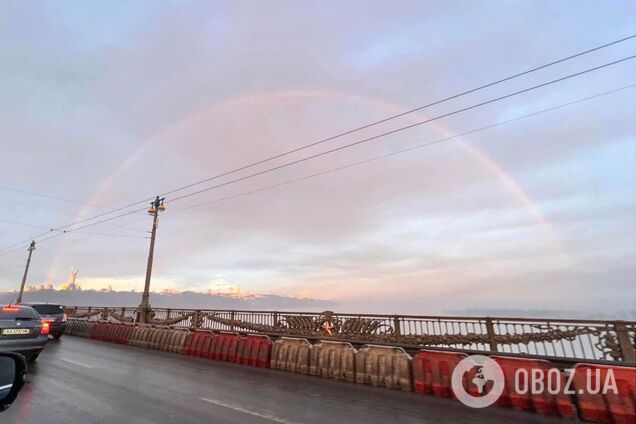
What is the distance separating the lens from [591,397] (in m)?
6.23

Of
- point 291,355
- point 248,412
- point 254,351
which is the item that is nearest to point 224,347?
point 254,351

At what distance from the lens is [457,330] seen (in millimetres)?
12008

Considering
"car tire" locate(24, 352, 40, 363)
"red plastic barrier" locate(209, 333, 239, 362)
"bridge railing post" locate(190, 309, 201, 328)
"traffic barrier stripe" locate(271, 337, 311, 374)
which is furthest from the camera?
"bridge railing post" locate(190, 309, 201, 328)

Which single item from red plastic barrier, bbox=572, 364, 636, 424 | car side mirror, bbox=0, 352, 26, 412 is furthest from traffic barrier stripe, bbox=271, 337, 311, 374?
car side mirror, bbox=0, 352, 26, 412

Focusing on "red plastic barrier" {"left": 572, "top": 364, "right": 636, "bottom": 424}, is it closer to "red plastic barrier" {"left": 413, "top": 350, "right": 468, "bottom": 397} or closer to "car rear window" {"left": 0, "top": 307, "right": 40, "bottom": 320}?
"red plastic barrier" {"left": 413, "top": 350, "right": 468, "bottom": 397}

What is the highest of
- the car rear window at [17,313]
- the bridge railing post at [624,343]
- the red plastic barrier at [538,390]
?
the car rear window at [17,313]

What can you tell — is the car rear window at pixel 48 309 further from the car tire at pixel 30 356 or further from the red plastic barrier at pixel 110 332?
the car tire at pixel 30 356

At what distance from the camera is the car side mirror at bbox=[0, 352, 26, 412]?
215 centimetres

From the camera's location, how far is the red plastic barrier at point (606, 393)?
589 centimetres

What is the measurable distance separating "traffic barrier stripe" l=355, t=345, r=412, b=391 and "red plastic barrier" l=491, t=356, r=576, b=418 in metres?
2.08

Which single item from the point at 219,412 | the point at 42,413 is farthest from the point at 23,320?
the point at 219,412

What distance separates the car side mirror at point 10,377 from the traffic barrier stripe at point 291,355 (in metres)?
8.86

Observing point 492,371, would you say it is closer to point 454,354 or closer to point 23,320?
point 454,354

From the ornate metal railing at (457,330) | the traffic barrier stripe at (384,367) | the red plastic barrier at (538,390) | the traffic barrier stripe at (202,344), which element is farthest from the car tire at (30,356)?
the red plastic barrier at (538,390)
